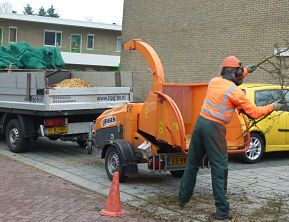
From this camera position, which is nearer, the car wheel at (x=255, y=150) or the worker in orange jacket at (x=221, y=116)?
the worker in orange jacket at (x=221, y=116)

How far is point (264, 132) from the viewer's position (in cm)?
1017

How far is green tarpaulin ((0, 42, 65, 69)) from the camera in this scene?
1359 cm

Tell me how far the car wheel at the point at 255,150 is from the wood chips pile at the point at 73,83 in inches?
156

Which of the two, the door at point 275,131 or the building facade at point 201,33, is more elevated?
the building facade at point 201,33

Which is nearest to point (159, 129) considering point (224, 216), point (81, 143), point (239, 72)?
point (239, 72)

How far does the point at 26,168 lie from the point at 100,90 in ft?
8.66

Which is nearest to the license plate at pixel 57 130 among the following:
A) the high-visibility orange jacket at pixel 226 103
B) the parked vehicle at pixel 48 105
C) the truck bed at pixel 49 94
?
the parked vehicle at pixel 48 105

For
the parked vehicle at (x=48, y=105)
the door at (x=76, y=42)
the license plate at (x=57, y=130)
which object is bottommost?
the license plate at (x=57, y=130)

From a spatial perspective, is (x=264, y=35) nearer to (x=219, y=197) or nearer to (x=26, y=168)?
(x=26, y=168)

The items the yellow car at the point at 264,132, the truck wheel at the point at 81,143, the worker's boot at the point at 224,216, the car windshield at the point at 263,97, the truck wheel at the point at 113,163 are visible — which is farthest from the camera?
the truck wheel at the point at 81,143

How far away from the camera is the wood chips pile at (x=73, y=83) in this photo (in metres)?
11.1

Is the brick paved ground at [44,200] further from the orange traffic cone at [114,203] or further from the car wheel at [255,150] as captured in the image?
the car wheel at [255,150]

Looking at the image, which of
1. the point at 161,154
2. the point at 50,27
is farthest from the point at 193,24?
the point at 50,27

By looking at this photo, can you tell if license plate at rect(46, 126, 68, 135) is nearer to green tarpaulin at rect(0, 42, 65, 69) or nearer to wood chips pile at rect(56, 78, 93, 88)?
wood chips pile at rect(56, 78, 93, 88)
